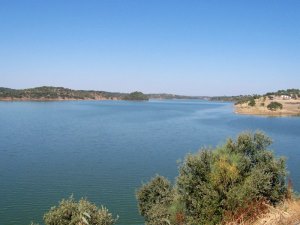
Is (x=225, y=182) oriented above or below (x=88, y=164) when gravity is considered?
above

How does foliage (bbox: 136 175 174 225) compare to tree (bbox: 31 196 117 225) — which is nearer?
tree (bbox: 31 196 117 225)

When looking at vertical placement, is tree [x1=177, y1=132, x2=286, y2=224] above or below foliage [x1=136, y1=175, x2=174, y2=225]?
above

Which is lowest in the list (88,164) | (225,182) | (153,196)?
(88,164)

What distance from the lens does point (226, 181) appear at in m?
15.9

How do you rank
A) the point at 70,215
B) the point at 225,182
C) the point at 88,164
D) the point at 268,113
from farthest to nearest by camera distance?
1. the point at 268,113
2. the point at 88,164
3. the point at 70,215
4. the point at 225,182

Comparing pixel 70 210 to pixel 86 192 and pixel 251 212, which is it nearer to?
pixel 251 212

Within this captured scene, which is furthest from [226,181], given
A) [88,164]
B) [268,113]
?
[268,113]

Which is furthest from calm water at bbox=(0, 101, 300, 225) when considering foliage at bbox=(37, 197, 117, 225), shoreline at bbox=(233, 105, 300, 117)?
shoreline at bbox=(233, 105, 300, 117)

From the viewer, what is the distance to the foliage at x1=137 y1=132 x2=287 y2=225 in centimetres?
1533

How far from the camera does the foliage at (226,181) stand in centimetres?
1533

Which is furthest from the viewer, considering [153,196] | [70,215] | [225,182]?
[153,196]

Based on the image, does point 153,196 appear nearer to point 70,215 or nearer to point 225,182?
point 70,215

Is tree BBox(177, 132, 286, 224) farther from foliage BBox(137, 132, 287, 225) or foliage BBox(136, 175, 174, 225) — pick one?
foliage BBox(136, 175, 174, 225)

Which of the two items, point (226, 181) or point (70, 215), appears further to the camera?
point (70, 215)
